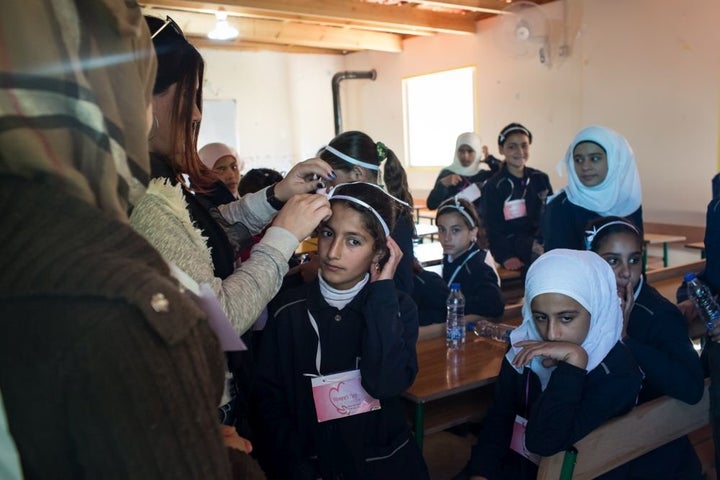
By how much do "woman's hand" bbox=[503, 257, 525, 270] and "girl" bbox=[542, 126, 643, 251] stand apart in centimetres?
104

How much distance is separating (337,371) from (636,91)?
5076 mm

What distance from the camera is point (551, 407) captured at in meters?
1.52

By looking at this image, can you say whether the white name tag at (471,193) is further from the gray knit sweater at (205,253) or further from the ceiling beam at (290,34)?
the ceiling beam at (290,34)

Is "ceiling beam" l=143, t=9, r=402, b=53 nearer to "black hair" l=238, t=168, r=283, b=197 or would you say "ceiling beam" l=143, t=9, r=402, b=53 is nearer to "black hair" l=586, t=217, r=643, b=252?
"black hair" l=238, t=168, r=283, b=197

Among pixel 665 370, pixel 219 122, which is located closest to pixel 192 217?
pixel 665 370

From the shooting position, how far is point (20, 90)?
1.49 feet

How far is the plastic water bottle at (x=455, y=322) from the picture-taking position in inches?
89.4

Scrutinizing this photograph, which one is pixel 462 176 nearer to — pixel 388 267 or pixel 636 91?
pixel 636 91

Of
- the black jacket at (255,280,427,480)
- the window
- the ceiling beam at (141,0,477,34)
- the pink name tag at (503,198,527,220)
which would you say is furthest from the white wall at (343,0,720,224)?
the black jacket at (255,280,427,480)

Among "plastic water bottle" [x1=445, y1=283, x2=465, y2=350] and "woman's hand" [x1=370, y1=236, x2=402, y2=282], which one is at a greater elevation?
"woman's hand" [x1=370, y1=236, x2=402, y2=282]

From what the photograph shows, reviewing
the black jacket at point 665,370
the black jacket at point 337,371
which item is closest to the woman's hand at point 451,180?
the black jacket at point 665,370

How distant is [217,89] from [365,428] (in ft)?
25.3

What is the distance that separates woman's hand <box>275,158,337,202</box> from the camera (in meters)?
1.62

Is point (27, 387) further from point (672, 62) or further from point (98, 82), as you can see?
point (672, 62)
